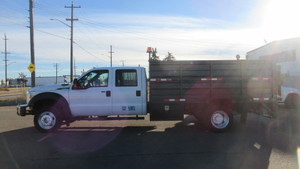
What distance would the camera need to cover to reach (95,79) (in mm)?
7492

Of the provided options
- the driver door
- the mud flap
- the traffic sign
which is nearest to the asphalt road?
the mud flap

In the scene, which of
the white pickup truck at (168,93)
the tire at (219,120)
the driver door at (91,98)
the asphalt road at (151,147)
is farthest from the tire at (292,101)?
the driver door at (91,98)

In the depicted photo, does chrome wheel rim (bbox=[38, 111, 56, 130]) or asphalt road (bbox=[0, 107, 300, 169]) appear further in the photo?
chrome wheel rim (bbox=[38, 111, 56, 130])

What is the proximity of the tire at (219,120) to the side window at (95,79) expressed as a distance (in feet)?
11.4

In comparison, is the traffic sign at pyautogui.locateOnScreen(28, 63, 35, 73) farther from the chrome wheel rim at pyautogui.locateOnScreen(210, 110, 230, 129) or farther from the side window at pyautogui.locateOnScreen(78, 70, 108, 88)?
the chrome wheel rim at pyautogui.locateOnScreen(210, 110, 230, 129)

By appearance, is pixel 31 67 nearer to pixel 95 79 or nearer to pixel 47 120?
pixel 47 120

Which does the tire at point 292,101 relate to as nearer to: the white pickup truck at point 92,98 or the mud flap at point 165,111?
the mud flap at point 165,111

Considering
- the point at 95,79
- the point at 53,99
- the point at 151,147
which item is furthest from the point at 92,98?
the point at 151,147

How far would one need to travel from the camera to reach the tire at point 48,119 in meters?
7.36

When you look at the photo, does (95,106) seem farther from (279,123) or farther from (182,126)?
(279,123)

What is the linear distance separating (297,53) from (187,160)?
32.9 feet

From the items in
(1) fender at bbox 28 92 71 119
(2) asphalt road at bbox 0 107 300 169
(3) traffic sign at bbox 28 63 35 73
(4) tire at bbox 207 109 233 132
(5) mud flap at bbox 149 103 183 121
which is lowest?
(2) asphalt road at bbox 0 107 300 169

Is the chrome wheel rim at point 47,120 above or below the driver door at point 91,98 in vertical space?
below

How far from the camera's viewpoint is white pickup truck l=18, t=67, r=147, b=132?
24.1 ft
